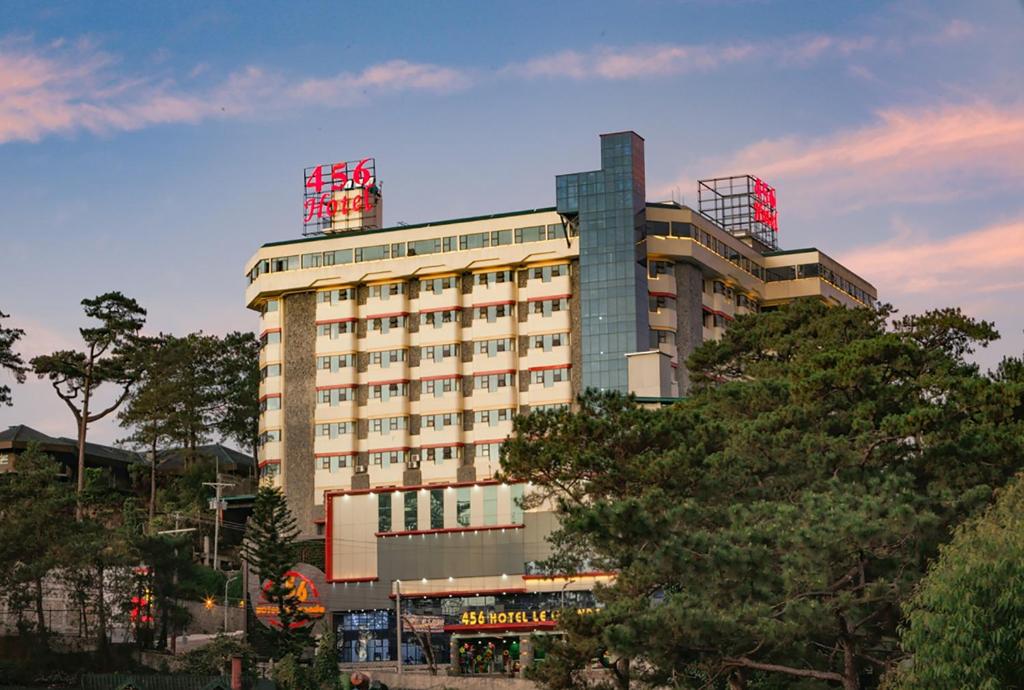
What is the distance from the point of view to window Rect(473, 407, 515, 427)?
11700 cm

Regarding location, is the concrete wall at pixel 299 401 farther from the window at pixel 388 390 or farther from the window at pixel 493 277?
the window at pixel 493 277

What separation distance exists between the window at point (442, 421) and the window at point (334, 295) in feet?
41.0

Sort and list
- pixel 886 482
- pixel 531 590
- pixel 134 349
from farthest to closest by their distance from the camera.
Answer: pixel 134 349
pixel 531 590
pixel 886 482

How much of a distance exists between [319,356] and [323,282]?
6005 millimetres

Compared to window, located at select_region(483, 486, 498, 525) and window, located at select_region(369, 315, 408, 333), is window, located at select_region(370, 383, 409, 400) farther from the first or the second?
window, located at select_region(483, 486, 498, 525)

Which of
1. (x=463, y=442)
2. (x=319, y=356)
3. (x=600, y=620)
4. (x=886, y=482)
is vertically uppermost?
(x=319, y=356)

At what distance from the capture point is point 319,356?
123m

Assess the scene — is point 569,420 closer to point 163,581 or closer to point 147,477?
point 163,581

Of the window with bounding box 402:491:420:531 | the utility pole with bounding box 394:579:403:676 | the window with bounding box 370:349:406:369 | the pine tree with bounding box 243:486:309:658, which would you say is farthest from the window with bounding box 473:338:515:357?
the pine tree with bounding box 243:486:309:658

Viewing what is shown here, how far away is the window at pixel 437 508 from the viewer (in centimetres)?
9956

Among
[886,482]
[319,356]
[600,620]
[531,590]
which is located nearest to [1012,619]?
[886,482]

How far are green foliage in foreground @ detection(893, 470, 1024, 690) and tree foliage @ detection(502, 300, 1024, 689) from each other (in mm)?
6189

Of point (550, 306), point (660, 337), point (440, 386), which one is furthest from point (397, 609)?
point (660, 337)

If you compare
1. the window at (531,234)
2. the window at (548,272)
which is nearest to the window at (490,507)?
the window at (548,272)
